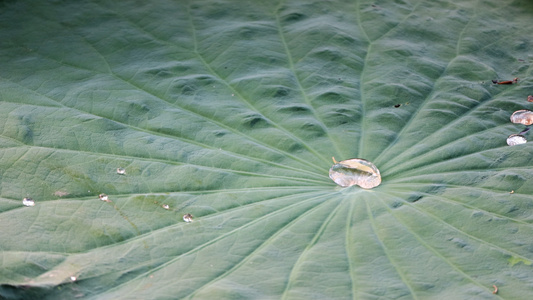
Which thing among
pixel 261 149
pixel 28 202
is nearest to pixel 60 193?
pixel 28 202

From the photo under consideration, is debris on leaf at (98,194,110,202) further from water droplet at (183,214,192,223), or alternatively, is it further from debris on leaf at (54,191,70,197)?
water droplet at (183,214,192,223)

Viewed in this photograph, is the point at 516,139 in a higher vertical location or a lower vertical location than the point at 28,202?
higher

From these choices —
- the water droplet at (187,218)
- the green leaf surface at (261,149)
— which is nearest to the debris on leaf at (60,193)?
the green leaf surface at (261,149)

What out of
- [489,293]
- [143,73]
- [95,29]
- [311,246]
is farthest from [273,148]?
[95,29]

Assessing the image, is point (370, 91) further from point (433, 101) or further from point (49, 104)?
point (49, 104)

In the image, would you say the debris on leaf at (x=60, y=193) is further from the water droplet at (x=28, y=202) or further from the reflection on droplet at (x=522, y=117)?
the reflection on droplet at (x=522, y=117)

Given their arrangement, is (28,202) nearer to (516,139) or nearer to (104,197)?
(104,197)
